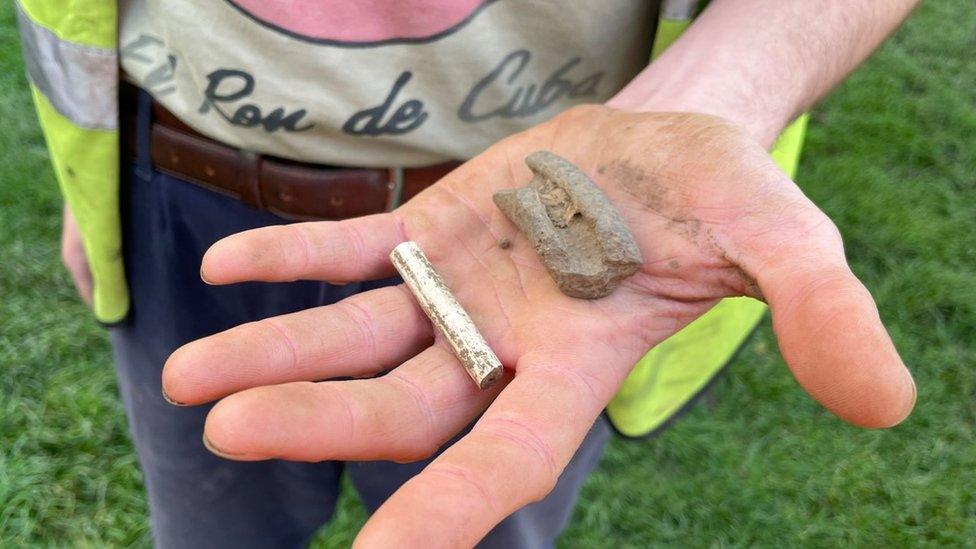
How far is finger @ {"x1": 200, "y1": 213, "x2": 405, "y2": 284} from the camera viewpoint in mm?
1702

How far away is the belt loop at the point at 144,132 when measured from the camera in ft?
7.36

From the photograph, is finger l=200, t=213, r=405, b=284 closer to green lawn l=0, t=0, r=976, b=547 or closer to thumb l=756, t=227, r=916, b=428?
thumb l=756, t=227, r=916, b=428

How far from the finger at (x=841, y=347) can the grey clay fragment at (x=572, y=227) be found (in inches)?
16.6

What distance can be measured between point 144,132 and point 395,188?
27.1 inches

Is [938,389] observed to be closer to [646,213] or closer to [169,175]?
[646,213]

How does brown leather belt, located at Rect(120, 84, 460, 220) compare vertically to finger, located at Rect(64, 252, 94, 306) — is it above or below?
above

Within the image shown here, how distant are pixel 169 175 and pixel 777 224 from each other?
5.20 ft

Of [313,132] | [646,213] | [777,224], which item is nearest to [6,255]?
[313,132]

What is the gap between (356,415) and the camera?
1519 millimetres

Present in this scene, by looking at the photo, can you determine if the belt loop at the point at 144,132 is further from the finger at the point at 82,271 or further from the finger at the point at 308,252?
the finger at the point at 308,252

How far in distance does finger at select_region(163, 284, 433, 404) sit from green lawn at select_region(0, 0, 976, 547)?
2.29m

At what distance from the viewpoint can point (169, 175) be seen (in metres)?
2.30

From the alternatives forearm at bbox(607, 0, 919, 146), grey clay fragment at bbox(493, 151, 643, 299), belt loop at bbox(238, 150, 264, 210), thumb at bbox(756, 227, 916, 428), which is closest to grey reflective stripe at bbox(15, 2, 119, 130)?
belt loop at bbox(238, 150, 264, 210)

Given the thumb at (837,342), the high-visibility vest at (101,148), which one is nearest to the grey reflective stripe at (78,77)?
the high-visibility vest at (101,148)
